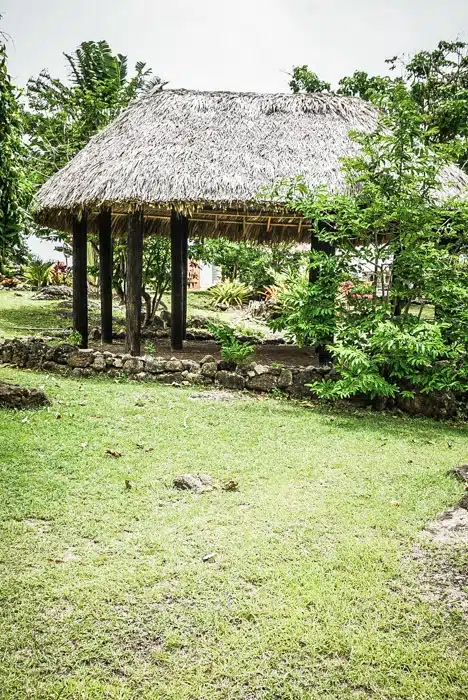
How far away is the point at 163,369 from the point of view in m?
7.81

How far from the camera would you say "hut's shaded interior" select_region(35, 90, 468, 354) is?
791 centimetres

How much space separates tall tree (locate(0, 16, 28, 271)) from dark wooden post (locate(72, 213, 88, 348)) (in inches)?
167

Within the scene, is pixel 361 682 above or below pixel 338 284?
below

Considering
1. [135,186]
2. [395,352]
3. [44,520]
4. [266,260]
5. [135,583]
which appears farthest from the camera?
[266,260]

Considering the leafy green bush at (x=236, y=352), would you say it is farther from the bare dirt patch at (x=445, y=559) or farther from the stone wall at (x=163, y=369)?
the bare dirt patch at (x=445, y=559)

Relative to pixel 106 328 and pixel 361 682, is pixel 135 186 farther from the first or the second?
pixel 361 682

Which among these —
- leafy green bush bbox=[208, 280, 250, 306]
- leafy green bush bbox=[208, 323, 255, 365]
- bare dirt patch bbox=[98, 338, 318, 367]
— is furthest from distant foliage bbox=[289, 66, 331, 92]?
leafy green bush bbox=[208, 323, 255, 365]

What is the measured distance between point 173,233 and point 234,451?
19.7 ft

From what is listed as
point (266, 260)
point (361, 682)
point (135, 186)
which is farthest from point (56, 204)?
point (266, 260)

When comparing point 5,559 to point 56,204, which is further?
point 56,204

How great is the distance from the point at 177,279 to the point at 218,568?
26.6 ft

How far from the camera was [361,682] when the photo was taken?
232cm

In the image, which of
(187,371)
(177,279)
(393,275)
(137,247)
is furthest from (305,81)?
(187,371)

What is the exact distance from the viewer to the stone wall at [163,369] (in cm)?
738
